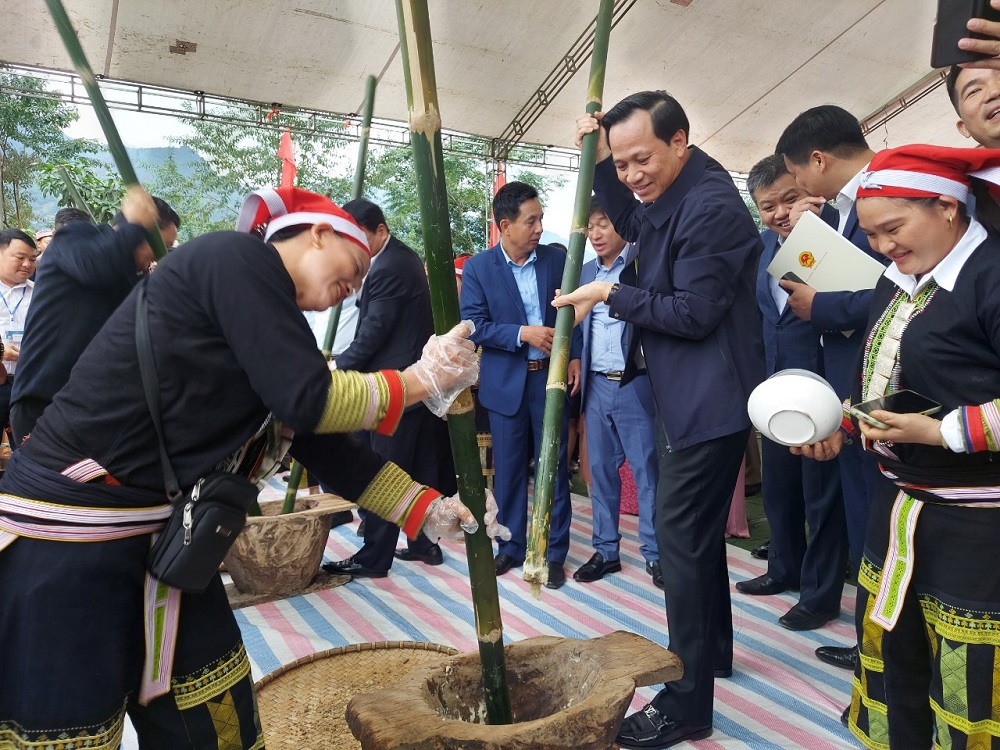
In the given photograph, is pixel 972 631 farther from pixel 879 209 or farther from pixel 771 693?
pixel 771 693

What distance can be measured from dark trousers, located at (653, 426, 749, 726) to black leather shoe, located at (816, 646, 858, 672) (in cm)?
71

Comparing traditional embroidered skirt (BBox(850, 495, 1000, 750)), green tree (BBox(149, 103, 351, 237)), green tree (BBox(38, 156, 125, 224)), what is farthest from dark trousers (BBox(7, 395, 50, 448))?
green tree (BBox(149, 103, 351, 237))

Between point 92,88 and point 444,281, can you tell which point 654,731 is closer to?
point 444,281

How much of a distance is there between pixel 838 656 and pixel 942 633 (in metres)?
1.12

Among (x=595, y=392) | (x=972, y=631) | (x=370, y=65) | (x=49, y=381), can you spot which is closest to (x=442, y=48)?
(x=370, y=65)

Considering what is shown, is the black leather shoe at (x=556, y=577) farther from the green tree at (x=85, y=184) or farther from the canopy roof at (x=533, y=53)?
the green tree at (x=85, y=184)

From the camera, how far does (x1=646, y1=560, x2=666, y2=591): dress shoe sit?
3193mm

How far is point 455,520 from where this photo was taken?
1436 mm

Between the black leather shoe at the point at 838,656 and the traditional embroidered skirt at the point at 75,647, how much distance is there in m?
2.05

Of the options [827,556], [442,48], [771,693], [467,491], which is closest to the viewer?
[467,491]

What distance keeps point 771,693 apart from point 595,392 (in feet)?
4.99

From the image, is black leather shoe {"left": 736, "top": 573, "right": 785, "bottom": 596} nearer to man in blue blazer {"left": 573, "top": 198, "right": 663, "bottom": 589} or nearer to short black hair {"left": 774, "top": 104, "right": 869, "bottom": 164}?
man in blue blazer {"left": 573, "top": 198, "right": 663, "bottom": 589}

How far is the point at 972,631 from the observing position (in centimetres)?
140

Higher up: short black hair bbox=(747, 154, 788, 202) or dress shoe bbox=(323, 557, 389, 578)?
short black hair bbox=(747, 154, 788, 202)
